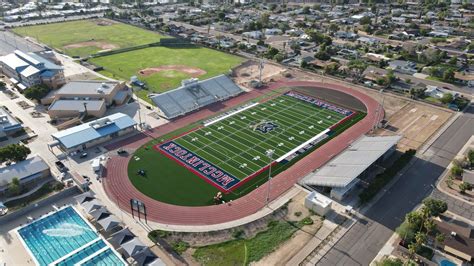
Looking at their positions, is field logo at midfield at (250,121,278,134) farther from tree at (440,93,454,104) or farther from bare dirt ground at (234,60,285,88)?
tree at (440,93,454,104)

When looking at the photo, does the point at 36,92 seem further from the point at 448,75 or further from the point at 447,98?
the point at 448,75

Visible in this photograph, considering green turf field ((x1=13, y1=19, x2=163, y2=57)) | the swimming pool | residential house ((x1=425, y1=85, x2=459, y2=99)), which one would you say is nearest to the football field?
the swimming pool

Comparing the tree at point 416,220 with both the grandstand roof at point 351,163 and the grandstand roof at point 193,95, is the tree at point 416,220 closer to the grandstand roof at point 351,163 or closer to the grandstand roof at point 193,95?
the grandstand roof at point 351,163

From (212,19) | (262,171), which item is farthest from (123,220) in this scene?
(212,19)

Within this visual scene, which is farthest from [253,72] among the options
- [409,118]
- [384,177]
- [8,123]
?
[8,123]

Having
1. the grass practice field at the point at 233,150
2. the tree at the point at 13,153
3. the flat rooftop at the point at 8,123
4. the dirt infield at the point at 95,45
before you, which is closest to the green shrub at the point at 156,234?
the grass practice field at the point at 233,150

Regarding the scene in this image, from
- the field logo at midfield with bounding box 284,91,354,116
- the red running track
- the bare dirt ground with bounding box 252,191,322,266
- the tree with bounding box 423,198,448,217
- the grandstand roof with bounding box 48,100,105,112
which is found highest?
the grandstand roof with bounding box 48,100,105,112
